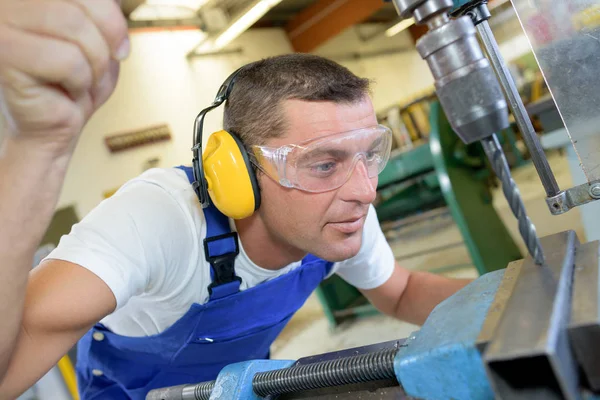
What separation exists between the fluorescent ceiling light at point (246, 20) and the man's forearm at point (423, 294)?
4.71 meters

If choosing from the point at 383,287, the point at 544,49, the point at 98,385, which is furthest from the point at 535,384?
the point at 98,385

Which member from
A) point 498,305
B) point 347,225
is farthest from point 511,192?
point 347,225

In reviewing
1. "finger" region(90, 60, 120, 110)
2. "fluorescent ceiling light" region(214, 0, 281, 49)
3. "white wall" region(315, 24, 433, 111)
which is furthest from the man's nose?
"white wall" region(315, 24, 433, 111)

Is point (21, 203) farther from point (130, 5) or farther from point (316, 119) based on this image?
point (130, 5)

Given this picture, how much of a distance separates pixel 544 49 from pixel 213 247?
811mm

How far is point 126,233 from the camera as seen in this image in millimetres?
1021

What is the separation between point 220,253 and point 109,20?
76 cm

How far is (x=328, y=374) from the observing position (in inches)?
31.1

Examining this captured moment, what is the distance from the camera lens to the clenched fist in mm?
465

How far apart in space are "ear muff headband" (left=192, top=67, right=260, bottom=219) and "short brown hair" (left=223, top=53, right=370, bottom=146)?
0.26 feet

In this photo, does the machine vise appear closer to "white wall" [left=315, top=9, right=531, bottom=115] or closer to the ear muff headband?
the ear muff headband

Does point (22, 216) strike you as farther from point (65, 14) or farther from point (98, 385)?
point (98, 385)

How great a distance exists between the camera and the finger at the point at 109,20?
49 cm

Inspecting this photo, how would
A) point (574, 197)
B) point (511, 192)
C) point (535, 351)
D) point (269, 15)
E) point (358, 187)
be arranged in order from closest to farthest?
point (535, 351) < point (511, 192) < point (574, 197) < point (358, 187) < point (269, 15)
